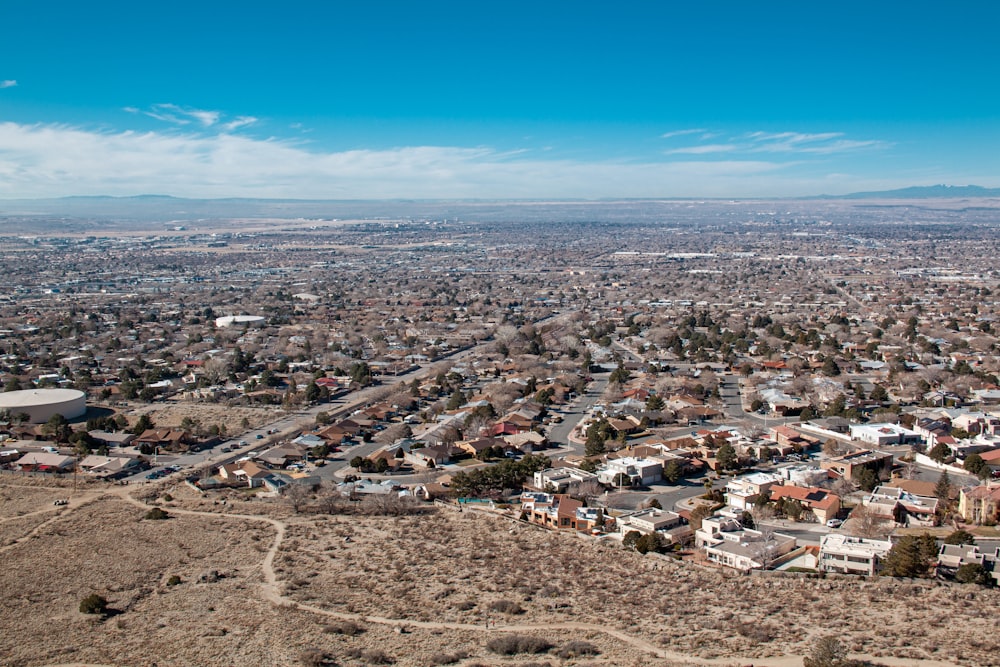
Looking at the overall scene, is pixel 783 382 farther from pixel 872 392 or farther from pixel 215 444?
pixel 215 444

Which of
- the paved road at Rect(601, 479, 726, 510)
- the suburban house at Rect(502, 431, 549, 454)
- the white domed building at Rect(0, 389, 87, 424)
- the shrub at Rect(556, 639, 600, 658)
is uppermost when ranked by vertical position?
the white domed building at Rect(0, 389, 87, 424)

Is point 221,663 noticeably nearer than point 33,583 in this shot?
Yes

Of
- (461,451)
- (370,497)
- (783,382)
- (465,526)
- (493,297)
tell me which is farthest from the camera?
(493,297)

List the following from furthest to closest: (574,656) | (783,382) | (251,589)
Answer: (783,382)
(251,589)
(574,656)

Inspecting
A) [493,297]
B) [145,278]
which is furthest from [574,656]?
[145,278]

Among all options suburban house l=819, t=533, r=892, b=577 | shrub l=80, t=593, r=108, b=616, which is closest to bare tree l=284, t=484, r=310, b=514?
shrub l=80, t=593, r=108, b=616

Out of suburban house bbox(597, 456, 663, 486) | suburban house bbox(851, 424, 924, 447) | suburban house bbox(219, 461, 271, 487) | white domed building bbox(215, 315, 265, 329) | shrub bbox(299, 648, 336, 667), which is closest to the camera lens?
shrub bbox(299, 648, 336, 667)

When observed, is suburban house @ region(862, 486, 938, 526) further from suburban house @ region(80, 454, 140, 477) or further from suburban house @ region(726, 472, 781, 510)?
suburban house @ region(80, 454, 140, 477)
